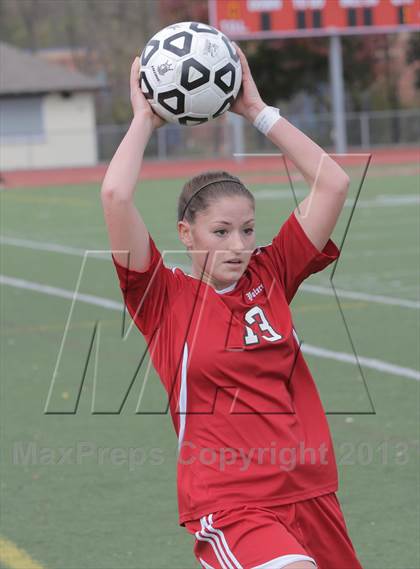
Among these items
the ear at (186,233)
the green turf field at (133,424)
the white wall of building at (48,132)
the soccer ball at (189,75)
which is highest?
the soccer ball at (189,75)

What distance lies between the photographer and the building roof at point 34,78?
50.7 m

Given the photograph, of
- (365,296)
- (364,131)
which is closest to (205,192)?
(365,296)

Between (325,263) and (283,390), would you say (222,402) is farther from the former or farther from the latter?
(325,263)

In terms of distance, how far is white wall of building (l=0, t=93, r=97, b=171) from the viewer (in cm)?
4741

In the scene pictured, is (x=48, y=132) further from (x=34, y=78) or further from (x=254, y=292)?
(x=254, y=292)

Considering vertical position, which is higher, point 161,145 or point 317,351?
point 317,351

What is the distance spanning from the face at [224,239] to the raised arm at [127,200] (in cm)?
16

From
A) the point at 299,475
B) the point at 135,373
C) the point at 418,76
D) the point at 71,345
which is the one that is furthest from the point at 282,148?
the point at 418,76

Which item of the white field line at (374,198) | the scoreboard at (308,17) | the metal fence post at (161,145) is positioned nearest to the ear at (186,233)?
the white field line at (374,198)

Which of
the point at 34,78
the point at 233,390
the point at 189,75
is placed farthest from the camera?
the point at 34,78

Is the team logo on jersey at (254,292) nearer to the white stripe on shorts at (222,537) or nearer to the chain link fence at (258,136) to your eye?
the white stripe on shorts at (222,537)

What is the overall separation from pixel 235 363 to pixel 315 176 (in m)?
0.67

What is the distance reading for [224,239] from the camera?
385cm

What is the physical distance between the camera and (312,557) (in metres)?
3.78
